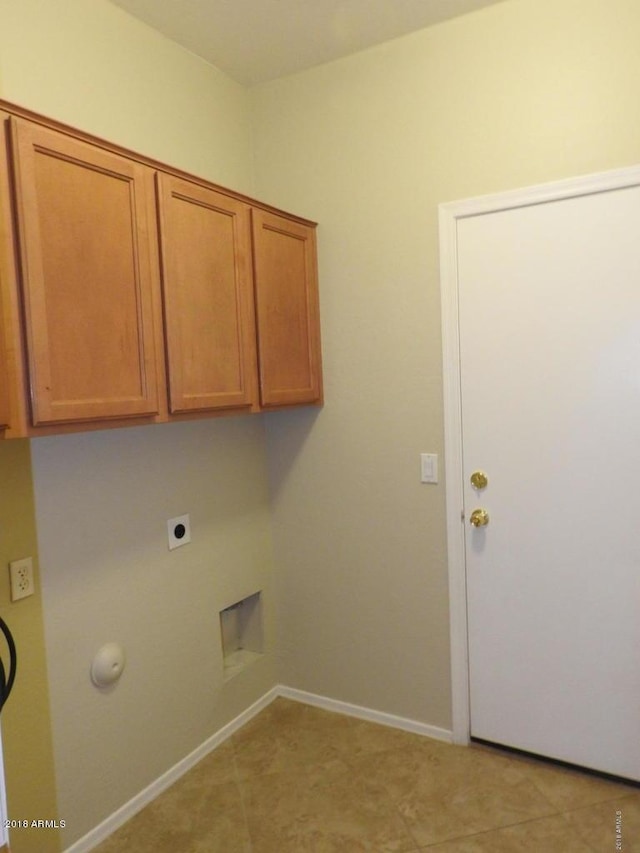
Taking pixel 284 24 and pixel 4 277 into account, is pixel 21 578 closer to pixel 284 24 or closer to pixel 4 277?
pixel 4 277

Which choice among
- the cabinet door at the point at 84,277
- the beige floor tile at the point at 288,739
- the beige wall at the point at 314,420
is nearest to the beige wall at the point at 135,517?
the beige wall at the point at 314,420

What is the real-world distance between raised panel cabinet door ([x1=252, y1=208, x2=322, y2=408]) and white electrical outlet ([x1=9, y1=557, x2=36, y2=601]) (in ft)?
3.15

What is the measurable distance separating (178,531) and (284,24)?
76.5 inches

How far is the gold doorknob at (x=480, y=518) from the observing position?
2.32 meters

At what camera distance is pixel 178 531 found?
7.68 feet

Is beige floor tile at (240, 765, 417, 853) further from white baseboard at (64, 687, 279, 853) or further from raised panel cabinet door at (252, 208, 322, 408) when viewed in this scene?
raised panel cabinet door at (252, 208, 322, 408)

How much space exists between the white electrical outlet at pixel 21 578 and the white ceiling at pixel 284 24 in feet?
6.20

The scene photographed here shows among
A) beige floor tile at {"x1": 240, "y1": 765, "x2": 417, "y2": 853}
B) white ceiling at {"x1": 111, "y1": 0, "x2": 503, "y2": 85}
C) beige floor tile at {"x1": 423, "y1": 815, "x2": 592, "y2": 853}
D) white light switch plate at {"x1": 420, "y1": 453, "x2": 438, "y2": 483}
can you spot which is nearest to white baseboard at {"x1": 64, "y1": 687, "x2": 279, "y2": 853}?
beige floor tile at {"x1": 240, "y1": 765, "x2": 417, "y2": 853}

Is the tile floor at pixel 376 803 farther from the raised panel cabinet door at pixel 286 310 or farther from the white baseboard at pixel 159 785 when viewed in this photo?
the raised panel cabinet door at pixel 286 310

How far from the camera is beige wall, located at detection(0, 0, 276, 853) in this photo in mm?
1882

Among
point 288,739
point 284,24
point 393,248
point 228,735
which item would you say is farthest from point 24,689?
point 284,24

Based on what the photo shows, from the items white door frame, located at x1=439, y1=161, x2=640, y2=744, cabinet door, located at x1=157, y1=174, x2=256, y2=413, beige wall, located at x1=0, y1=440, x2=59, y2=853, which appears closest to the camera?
beige wall, located at x1=0, y1=440, x2=59, y2=853

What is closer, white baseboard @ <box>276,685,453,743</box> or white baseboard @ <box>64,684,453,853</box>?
white baseboard @ <box>64,684,453,853</box>

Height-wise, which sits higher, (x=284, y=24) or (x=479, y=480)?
(x=284, y=24)
